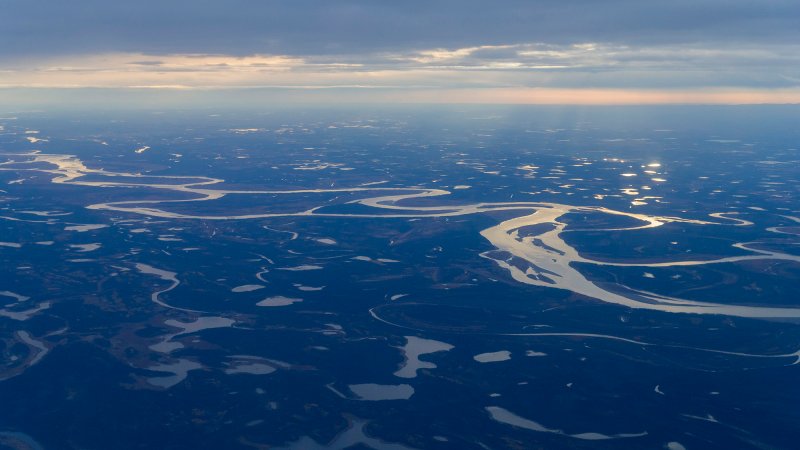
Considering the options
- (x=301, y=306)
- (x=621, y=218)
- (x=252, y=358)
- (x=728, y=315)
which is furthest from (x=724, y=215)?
(x=252, y=358)

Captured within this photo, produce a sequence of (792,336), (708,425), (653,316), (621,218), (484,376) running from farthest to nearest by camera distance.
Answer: (621,218)
(653,316)
(792,336)
(484,376)
(708,425)

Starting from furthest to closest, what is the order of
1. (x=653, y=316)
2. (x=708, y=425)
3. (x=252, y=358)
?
1. (x=653, y=316)
2. (x=252, y=358)
3. (x=708, y=425)

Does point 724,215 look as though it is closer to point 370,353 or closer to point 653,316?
point 653,316

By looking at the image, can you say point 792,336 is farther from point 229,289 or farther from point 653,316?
point 229,289

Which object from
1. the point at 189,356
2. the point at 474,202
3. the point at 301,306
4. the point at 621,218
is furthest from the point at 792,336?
the point at 474,202

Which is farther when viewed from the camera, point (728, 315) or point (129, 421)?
point (728, 315)

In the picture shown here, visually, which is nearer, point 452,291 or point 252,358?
point 252,358

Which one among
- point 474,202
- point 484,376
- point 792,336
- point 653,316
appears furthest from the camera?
point 474,202

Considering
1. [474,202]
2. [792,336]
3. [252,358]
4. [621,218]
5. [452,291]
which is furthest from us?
[474,202]
